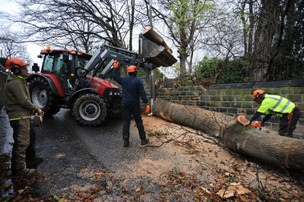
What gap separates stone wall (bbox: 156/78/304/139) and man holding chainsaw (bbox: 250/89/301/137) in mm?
461

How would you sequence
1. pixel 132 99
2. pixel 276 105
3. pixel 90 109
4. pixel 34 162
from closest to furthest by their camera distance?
1. pixel 34 162
2. pixel 132 99
3. pixel 276 105
4. pixel 90 109

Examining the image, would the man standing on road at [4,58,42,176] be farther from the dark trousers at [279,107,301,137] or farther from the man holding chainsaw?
the dark trousers at [279,107,301,137]

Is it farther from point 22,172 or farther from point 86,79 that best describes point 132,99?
point 86,79

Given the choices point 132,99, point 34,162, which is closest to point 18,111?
point 34,162

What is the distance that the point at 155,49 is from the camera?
4.36 metres

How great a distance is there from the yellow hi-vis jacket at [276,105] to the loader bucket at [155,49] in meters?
2.57

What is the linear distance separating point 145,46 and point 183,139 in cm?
278

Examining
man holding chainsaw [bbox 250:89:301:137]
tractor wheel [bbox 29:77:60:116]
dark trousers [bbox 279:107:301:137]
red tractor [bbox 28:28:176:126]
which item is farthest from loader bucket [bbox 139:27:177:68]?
tractor wheel [bbox 29:77:60:116]

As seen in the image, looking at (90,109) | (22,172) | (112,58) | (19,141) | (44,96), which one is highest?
(112,58)

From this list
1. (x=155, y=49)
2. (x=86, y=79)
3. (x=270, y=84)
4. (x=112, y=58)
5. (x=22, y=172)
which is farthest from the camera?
(x=86, y=79)

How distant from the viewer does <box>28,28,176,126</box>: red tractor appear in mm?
4562

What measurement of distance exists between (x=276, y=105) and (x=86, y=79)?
18.2 ft

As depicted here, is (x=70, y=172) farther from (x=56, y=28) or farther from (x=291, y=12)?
(x=56, y=28)

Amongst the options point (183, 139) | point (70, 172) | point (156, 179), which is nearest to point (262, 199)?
point (156, 179)
